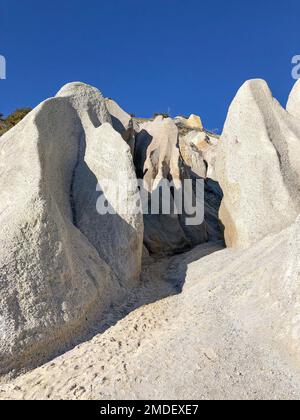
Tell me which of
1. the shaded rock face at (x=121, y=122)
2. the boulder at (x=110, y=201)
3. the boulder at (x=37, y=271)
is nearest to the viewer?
the boulder at (x=37, y=271)

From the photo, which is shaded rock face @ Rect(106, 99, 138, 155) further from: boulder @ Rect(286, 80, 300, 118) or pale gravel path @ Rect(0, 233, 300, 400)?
pale gravel path @ Rect(0, 233, 300, 400)

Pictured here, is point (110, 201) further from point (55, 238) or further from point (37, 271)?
point (37, 271)

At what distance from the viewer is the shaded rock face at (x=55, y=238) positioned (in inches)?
184

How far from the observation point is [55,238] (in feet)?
17.4

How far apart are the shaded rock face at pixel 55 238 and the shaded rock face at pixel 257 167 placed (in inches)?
83.5

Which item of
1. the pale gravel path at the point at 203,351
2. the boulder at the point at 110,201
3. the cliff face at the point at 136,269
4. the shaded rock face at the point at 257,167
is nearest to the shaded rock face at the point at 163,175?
the cliff face at the point at 136,269

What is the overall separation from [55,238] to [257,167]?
4.39m

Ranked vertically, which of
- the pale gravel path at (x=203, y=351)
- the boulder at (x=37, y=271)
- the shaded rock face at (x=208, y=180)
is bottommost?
the pale gravel path at (x=203, y=351)

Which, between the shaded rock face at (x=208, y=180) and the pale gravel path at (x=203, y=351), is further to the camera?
the shaded rock face at (x=208, y=180)

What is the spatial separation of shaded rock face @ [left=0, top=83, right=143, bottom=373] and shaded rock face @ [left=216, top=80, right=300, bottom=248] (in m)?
2.12

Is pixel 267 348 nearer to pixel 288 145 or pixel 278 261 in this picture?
pixel 278 261

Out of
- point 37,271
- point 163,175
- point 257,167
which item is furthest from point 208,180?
point 37,271

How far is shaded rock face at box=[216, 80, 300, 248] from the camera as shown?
24.9 feet

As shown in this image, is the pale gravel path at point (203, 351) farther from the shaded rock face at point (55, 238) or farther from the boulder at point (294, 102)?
the boulder at point (294, 102)
